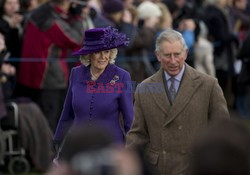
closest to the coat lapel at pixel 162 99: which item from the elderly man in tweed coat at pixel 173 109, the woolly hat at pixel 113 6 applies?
the elderly man in tweed coat at pixel 173 109

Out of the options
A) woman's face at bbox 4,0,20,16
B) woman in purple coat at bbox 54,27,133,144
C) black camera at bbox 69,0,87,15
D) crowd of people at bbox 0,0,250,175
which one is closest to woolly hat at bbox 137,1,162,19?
crowd of people at bbox 0,0,250,175

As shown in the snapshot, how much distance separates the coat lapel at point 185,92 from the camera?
718cm

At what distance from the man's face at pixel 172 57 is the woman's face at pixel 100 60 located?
88 centimetres

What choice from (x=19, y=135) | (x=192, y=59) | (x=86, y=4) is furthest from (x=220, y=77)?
(x=19, y=135)

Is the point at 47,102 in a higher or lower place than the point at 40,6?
lower

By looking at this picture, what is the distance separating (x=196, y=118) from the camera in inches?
282

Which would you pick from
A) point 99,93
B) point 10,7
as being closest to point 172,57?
point 99,93

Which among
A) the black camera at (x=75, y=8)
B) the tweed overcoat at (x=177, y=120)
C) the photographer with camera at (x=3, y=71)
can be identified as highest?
the black camera at (x=75, y=8)

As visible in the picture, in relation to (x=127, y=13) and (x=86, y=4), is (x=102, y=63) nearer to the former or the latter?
(x=86, y=4)

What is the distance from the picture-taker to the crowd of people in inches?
156

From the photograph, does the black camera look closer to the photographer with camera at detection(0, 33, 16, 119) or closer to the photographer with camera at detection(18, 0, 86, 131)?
the photographer with camera at detection(18, 0, 86, 131)

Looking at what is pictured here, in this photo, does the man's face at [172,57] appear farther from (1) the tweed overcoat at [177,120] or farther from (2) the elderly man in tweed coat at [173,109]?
(1) the tweed overcoat at [177,120]

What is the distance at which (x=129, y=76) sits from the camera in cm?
812

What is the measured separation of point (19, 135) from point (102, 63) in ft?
12.6
